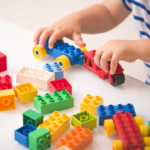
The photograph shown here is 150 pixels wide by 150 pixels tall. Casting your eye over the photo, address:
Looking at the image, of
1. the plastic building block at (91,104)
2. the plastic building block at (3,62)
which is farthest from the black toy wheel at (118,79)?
the plastic building block at (3,62)

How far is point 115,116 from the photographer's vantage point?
1.90 feet

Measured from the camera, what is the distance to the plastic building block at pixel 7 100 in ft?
2.09

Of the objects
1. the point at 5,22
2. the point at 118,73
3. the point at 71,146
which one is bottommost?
the point at 71,146

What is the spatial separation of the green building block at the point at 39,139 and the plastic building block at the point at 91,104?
0.46ft

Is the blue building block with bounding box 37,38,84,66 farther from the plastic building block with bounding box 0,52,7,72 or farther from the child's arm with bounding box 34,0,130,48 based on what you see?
the plastic building block with bounding box 0,52,7,72

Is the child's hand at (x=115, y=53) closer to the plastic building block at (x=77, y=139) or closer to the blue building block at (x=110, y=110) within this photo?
the blue building block at (x=110, y=110)

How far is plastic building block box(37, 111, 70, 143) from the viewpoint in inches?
21.7

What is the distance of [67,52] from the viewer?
864 mm

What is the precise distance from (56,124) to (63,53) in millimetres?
343

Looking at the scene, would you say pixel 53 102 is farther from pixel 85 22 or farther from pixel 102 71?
pixel 85 22

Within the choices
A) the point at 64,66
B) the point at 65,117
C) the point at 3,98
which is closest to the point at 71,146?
the point at 65,117

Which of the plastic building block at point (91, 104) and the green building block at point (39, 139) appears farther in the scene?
the plastic building block at point (91, 104)

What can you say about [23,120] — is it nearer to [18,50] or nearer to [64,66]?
[64,66]

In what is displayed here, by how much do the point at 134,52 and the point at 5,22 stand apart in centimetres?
60
